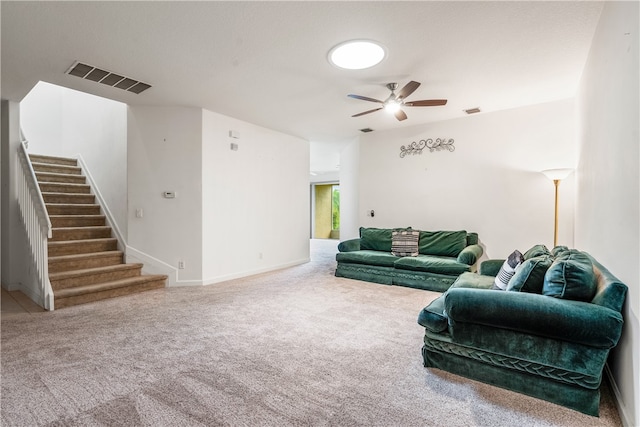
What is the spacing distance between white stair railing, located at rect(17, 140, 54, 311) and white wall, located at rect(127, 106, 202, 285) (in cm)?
106

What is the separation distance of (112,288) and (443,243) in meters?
4.59

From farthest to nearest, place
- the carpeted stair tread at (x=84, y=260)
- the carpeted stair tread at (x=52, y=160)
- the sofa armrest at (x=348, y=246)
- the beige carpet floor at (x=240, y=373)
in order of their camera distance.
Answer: the carpeted stair tread at (x=52, y=160) < the sofa armrest at (x=348, y=246) < the carpeted stair tread at (x=84, y=260) < the beige carpet floor at (x=240, y=373)

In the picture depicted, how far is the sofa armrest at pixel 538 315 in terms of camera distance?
64.1 inches

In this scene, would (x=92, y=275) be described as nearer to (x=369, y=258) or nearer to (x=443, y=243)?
(x=369, y=258)


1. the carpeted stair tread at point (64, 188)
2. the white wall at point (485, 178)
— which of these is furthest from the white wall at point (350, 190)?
the carpeted stair tread at point (64, 188)

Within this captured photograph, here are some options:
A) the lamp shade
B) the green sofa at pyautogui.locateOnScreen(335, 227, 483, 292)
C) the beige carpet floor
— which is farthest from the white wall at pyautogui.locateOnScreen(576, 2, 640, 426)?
the green sofa at pyautogui.locateOnScreen(335, 227, 483, 292)

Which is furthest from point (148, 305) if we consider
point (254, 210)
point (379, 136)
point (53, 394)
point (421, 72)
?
point (379, 136)

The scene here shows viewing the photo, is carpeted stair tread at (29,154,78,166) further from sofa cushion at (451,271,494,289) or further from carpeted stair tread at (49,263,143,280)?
sofa cushion at (451,271,494,289)

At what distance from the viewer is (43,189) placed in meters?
5.11

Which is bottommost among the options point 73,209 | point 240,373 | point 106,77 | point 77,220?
point 240,373

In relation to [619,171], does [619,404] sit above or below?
below

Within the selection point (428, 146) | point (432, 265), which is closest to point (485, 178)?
point (428, 146)

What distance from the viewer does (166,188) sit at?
183 inches

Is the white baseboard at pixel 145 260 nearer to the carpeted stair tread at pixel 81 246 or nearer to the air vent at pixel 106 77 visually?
the carpeted stair tread at pixel 81 246
